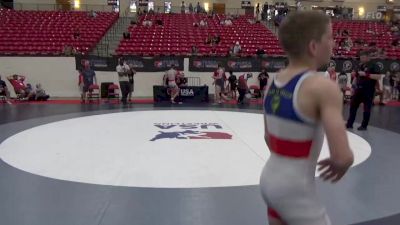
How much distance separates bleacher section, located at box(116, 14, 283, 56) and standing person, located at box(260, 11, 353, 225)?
1558cm

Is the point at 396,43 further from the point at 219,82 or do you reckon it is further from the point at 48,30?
the point at 48,30

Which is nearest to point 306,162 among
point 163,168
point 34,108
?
point 163,168

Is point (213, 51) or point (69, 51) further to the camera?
point (213, 51)

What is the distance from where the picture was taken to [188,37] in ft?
64.3

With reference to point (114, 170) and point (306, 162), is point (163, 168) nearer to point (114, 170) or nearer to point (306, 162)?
point (114, 170)

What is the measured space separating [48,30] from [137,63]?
240 inches

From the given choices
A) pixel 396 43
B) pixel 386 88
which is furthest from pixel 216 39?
pixel 396 43

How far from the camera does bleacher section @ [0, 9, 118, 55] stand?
55.2 ft

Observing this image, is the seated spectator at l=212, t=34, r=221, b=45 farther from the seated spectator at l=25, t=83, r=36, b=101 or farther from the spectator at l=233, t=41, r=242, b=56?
the seated spectator at l=25, t=83, r=36, b=101

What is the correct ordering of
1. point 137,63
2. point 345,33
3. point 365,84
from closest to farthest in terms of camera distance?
point 365,84, point 137,63, point 345,33

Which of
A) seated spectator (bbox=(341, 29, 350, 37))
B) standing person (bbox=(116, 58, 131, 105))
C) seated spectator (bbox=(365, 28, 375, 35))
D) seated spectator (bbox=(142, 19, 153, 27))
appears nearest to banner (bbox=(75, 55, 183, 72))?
standing person (bbox=(116, 58, 131, 105))

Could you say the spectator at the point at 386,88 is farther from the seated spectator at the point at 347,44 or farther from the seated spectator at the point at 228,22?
the seated spectator at the point at 228,22

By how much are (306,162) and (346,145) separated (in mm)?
227

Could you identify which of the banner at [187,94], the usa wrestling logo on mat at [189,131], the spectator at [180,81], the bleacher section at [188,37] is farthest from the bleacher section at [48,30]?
the usa wrestling logo on mat at [189,131]
